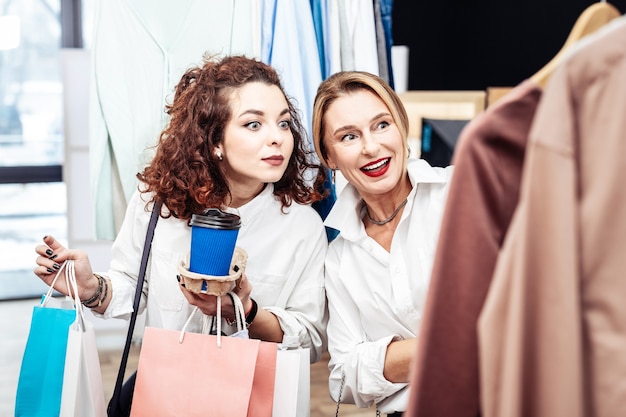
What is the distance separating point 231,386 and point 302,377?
0.16 m

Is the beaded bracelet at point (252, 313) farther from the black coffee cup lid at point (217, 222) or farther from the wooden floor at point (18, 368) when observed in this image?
the wooden floor at point (18, 368)

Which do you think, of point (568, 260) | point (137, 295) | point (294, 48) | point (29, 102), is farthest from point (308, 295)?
point (29, 102)

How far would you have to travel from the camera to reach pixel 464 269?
76cm

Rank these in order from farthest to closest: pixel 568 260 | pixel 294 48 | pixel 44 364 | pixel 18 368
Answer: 1. pixel 18 368
2. pixel 294 48
3. pixel 44 364
4. pixel 568 260

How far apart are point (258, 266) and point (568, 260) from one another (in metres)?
1.07

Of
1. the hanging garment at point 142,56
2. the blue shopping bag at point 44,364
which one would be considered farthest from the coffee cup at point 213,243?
the hanging garment at point 142,56

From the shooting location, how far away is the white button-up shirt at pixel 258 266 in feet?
5.42

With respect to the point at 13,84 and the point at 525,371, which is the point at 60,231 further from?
the point at 525,371

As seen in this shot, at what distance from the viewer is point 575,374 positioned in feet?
2.25

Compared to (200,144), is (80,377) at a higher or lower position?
lower

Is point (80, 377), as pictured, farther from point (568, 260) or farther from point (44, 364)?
point (568, 260)

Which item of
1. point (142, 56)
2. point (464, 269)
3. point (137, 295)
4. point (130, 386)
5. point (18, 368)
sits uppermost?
point (142, 56)

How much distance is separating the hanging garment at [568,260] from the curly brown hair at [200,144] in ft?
3.41

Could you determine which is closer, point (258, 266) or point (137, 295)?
point (137, 295)
